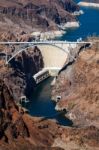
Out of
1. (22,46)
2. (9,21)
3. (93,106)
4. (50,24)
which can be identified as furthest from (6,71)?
(50,24)

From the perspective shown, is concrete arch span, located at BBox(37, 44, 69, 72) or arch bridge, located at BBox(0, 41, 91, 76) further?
concrete arch span, located at BBox(37, 44, 69, 72)

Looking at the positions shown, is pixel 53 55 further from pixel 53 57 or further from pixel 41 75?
pixel 41 75

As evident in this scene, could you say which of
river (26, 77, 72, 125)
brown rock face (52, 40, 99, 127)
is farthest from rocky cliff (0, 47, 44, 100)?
brown rock face (52, 40, 99, 127)

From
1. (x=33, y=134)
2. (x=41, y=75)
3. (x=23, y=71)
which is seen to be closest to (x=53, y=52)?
(x=41, y=75)

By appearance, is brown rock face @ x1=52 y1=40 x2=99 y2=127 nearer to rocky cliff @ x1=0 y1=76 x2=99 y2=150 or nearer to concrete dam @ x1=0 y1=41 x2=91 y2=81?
concrete dam @ x1=0 y1=41 x2=91 y2=81

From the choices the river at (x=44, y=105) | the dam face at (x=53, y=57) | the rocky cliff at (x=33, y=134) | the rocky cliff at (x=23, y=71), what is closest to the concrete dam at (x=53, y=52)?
the dam face at (x=53, y=57)

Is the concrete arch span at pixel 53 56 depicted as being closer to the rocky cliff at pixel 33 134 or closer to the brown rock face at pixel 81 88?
the brown rock face at pixel 81 88
